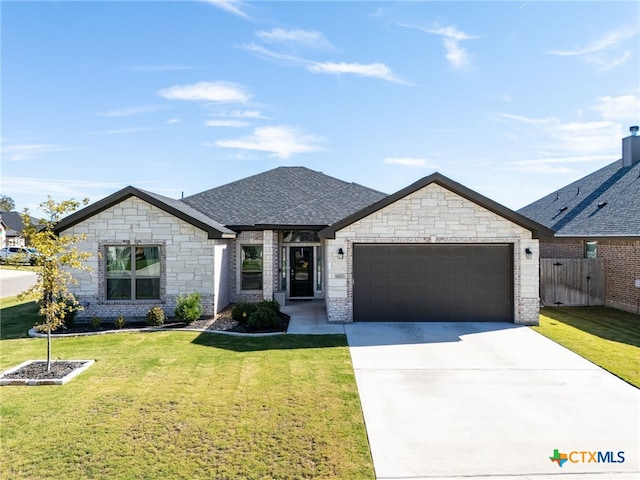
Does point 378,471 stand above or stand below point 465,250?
below

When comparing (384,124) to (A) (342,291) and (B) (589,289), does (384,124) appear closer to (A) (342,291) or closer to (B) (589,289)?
(A) (342,291)

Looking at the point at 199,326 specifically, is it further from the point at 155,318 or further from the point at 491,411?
the point at 491,411

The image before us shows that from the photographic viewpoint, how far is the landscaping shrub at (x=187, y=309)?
40.3 ft

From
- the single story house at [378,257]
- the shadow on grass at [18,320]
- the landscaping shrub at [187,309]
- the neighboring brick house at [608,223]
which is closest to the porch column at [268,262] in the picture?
the single story house at [378,257]

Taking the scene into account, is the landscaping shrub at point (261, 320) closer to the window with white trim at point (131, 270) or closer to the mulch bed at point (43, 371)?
the window with white trim at point (131, 270)

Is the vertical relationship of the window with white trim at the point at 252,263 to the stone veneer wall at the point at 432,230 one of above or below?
below

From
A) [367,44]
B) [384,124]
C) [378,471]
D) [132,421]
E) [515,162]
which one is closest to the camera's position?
[378,471]

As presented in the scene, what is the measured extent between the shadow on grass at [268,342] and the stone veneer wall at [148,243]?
8.24 ft

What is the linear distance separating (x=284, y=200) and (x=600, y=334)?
42.3 feet

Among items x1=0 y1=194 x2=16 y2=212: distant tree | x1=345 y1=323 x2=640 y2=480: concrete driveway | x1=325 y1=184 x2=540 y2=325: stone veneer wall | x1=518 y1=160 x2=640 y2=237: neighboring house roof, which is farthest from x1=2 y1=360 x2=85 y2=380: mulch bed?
x1=0 y1=194 x2=16 y2=212: distant tree

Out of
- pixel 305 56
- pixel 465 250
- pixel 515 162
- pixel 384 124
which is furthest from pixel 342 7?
pixel 515 162

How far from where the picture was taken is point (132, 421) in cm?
599

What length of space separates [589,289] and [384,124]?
11.5m

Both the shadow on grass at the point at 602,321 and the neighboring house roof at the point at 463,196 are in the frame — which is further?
the neighboring house roof at the point at 463,196
